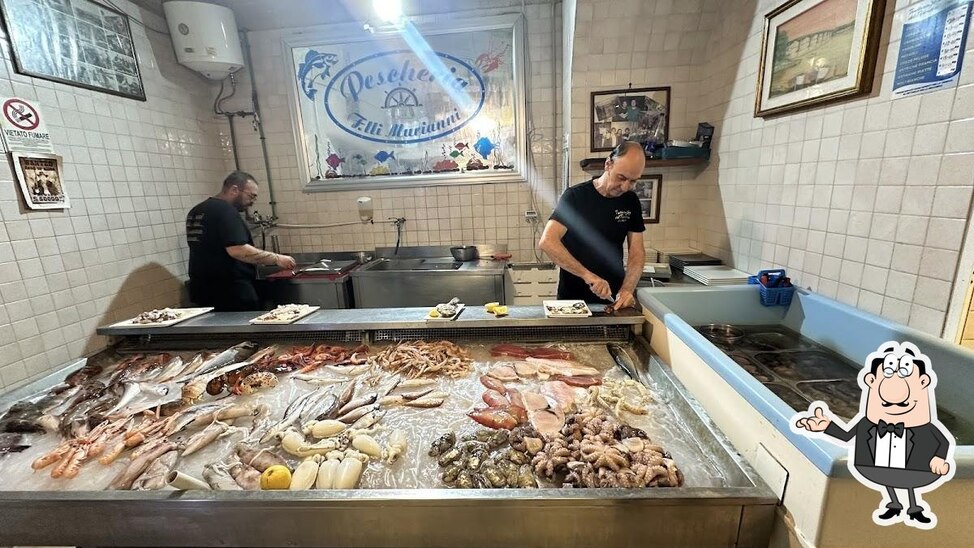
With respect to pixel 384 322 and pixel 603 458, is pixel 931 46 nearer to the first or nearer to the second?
pixel 603 458

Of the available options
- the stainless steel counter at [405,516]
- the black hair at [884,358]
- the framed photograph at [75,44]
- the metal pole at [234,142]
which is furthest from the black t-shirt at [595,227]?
the metal pole at [234,142]

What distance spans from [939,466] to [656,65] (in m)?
3.40

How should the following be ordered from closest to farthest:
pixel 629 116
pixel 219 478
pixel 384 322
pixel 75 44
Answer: pixel 219 478 → pixel 384 322 → pixel 75 44 → pixel 629 116

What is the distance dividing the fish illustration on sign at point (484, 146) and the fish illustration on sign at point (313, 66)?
65.9 inches

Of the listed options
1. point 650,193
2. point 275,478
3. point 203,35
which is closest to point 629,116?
point 650,193

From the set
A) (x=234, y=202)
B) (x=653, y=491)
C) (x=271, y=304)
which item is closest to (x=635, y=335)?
(x=653, y=491)

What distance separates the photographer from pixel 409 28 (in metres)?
3.71

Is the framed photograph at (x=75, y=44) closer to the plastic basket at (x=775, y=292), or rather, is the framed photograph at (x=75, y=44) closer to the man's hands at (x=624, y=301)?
the man's hands at (x=624, y=301)

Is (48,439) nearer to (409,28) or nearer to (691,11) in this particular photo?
(409,28)

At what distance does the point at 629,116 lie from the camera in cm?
332

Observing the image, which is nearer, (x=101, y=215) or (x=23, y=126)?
(x=23, y=126)

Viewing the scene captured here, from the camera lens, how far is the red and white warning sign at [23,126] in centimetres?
227

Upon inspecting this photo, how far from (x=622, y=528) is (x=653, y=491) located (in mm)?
132

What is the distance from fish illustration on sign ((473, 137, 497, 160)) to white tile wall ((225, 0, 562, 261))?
339 millimetres
